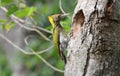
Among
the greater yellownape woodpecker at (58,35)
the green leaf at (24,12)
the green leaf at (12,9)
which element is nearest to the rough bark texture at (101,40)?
the greater yellownape woodpecker at (58,35)

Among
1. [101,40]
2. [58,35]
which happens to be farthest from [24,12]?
[101,40]

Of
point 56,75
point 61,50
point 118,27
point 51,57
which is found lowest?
point 56,75

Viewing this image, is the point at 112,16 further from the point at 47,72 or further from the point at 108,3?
the point at 47,72

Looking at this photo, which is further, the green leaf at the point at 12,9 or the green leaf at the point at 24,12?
the green leaf at the point at 24,12

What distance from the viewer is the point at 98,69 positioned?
2.36 metres

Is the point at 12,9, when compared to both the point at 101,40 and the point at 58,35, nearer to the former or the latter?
the point at 58,35

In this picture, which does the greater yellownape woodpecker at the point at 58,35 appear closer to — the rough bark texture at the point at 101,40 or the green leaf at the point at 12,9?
the rough bark texture at the point at 101,40

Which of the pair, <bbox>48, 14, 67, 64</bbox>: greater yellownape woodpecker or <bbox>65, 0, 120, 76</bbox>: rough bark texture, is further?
<bbox>48, 14, 67, 64</bbox>: greater yellownape woodpecker

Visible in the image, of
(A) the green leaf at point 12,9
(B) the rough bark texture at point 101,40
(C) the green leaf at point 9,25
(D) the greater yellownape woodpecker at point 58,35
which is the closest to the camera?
(B) the rough bark texture at point 101,40

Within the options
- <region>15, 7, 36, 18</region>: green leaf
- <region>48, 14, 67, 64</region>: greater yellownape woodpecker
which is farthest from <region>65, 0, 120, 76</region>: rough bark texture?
<region>15, 7, 36, 18</region>: green leaf

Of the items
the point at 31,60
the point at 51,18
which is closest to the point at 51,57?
the point at 31,60

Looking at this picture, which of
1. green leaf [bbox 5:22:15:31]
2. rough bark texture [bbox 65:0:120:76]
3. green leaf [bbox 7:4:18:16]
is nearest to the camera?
rough bark texture [bbox 65:0:120:76]

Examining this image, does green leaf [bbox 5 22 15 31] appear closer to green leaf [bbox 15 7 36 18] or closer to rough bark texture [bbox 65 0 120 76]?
green leaf [bbox 15 7 36 18]

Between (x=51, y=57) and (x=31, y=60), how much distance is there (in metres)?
0.93
